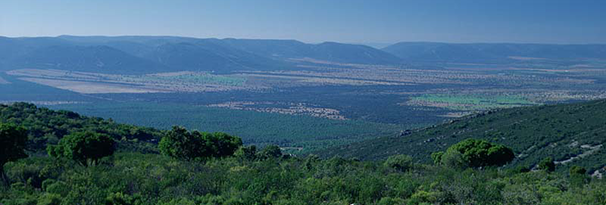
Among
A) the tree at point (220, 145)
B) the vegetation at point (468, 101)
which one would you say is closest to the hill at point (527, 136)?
the tree at point (220, 145)

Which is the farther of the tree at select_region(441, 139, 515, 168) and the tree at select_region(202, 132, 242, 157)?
the tree at select_region(202, 132, 242, 157)

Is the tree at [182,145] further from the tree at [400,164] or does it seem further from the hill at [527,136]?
the hill at [527,136]

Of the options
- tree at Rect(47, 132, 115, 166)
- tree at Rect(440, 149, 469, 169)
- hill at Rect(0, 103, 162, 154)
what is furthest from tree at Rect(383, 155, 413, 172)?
hill at Rect(0, 103, 162, 154)

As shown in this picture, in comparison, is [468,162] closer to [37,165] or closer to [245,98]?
[37,165]

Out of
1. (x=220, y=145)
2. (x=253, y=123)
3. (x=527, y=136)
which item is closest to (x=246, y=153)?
(x=220, y=145)

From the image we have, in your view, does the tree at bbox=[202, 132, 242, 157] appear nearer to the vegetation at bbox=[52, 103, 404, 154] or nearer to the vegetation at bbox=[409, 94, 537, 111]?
the vegetation at bbox=[52, 103, 404, 154]

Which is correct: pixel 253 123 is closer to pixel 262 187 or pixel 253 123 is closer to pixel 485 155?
pixel 485 155

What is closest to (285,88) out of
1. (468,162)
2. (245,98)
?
(245,98)
